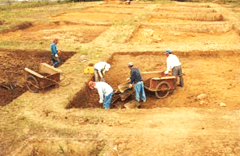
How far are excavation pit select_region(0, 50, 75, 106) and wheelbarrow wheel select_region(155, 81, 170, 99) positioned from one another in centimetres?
560

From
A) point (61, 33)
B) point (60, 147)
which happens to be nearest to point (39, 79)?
point (60, 147)

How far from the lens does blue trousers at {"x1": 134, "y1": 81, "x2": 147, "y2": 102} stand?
906cm

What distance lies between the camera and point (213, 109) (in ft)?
26.5

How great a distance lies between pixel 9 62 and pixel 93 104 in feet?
22.8

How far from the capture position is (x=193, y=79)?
10953 millimetres

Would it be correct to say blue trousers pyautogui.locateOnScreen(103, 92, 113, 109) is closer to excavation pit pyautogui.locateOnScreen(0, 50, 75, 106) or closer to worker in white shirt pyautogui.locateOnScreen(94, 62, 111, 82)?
worker in white shirt pyautogui.locateOnScreen(94, 62, 111, 82)

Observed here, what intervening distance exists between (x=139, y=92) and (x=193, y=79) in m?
3.07

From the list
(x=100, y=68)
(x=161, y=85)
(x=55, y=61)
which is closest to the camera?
(x=161, y=85)

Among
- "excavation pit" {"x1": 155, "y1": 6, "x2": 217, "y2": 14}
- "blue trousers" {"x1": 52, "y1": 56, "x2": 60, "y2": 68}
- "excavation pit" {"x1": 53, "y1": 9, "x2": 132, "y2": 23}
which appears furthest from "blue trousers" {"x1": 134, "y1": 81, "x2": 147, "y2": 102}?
"excavation pit" {"x1": 155, "y1": 6, "x2": 217, "y2": 14}

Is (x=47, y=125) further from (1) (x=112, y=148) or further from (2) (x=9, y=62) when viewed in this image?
(2) (x=9, y=62)

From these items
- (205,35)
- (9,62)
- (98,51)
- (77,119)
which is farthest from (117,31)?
(77,119)

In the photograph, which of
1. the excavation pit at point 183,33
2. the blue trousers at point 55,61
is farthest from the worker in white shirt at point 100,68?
the excavation pit at point 183,33

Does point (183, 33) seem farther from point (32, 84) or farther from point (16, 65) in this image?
point (32, 84)

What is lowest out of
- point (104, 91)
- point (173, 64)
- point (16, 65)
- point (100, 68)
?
point (16, 65)
